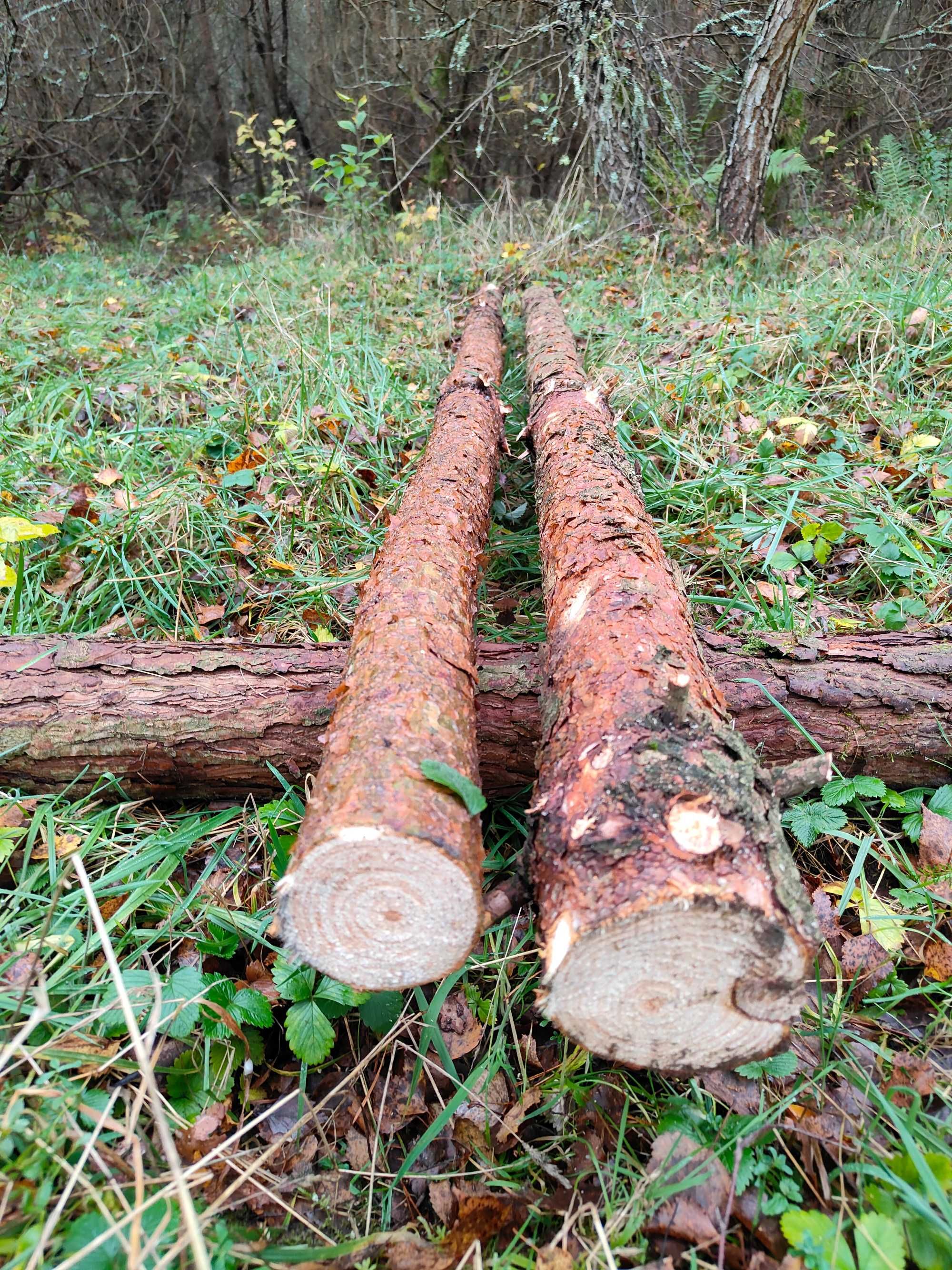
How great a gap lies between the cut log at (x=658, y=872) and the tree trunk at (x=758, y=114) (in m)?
5.36

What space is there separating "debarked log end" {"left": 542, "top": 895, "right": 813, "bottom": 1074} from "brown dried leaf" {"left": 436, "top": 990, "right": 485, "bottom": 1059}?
40cm

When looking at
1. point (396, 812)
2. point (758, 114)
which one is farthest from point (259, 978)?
point (758, 114)

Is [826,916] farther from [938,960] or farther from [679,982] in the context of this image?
[679,982]

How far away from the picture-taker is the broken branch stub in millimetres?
1084

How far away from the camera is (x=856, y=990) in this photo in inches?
59.2

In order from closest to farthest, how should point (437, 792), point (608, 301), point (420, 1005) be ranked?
point (437, 792) → point (420, 1005) → point (608, 301)

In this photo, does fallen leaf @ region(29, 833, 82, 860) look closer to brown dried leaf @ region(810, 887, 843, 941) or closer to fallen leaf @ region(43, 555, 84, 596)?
fallen leaf @ region(43, 555, 84, 596)

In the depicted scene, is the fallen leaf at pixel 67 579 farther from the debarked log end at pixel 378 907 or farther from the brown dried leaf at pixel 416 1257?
the brown dried leaf at pixel 416 1257

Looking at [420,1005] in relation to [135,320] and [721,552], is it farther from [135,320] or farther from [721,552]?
[135,320]

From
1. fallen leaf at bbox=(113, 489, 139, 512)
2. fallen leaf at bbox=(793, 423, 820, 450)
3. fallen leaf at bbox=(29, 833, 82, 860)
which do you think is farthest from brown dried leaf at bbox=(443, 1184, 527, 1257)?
fallen leaf at bbox=(793, 423, 820, 450)

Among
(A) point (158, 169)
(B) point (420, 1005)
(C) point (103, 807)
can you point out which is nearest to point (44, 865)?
(C) point (103, 807)

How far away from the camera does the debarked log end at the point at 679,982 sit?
1018 millimetres

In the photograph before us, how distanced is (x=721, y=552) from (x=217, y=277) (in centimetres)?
528

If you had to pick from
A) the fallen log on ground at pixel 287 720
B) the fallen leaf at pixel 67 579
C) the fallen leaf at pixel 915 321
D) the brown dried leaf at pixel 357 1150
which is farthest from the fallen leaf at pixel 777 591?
the fallen leaf at pixel 67 579
